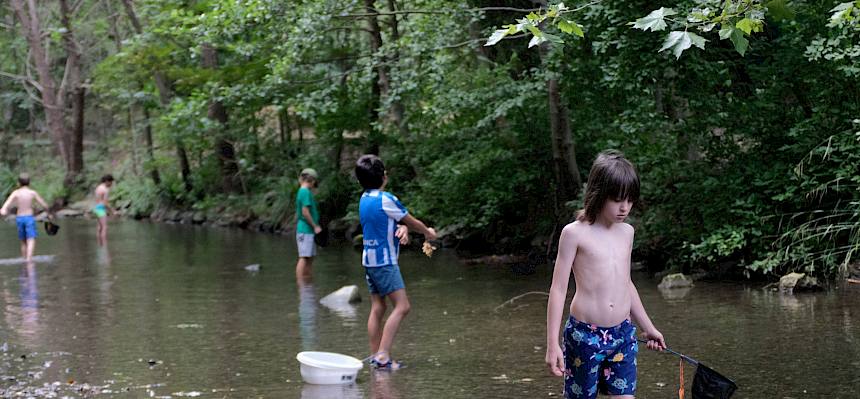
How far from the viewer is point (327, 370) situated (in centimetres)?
761

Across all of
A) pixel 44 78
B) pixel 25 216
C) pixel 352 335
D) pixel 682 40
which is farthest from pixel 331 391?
pixel 44 78

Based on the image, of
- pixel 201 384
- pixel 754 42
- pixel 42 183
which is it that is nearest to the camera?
pixel 201 384

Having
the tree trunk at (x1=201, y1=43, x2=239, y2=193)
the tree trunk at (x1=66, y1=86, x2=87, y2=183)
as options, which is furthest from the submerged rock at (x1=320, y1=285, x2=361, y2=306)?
the tree trunk at (x1=66, y1=86, x2=87, y2=183)

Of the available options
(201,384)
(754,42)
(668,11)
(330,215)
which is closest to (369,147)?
(330,215)

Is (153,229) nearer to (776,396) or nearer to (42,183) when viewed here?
(42,183)

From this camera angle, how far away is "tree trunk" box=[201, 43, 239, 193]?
30.8 meters

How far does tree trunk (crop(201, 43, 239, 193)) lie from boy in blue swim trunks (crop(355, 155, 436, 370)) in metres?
22.8

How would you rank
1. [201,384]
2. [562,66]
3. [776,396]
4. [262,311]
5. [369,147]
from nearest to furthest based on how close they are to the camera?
[776,396] → [201,384] → [262,311] → [562,66] → [369,147]

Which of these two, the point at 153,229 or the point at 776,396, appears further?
the point at 153,229

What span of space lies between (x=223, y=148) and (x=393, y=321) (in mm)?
25607

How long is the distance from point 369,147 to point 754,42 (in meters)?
12.6

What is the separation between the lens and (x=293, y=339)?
391 inches

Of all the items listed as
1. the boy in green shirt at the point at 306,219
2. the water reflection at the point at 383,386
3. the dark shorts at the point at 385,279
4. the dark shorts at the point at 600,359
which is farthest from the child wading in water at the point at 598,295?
the boy in green shirt at the point at 306,219

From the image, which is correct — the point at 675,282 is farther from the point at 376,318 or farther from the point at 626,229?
the point at 626,229
